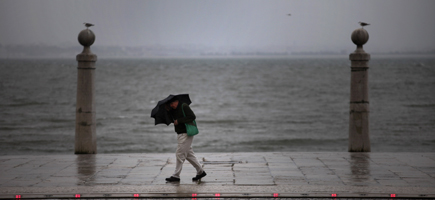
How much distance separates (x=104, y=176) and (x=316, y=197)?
3435mm

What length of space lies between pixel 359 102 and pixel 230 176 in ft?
13.7

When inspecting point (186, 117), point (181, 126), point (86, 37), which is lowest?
point (181, 126)

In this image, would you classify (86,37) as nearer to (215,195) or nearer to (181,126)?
(181,126)

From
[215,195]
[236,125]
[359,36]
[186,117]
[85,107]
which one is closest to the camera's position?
[215,195]

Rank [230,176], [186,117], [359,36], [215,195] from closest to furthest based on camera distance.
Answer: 1. [215,195]
2. [186,117]
3. [230,176]
4. [359,36]

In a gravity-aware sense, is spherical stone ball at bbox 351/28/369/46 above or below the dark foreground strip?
above

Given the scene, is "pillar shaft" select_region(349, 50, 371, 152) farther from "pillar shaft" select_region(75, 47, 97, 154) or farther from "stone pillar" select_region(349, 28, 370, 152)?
"pillar shaft" select_region(75, 47, 97, 154)

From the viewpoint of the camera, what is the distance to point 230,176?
8.55 m

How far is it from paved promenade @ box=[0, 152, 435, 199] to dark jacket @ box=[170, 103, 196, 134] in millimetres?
844

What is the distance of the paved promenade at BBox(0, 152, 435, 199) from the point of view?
289 inches

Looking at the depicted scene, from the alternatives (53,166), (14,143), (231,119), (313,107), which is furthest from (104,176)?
(313,107)

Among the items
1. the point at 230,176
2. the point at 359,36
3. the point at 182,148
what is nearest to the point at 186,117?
the point at 182,148

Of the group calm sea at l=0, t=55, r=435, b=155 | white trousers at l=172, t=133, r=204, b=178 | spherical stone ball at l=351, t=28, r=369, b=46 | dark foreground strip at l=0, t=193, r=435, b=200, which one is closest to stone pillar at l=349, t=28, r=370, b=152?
spherical stone ball at l=351, t=28, r=369, b=46

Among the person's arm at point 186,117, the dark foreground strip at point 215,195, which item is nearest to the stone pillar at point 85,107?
the person's arm at point 186,117
